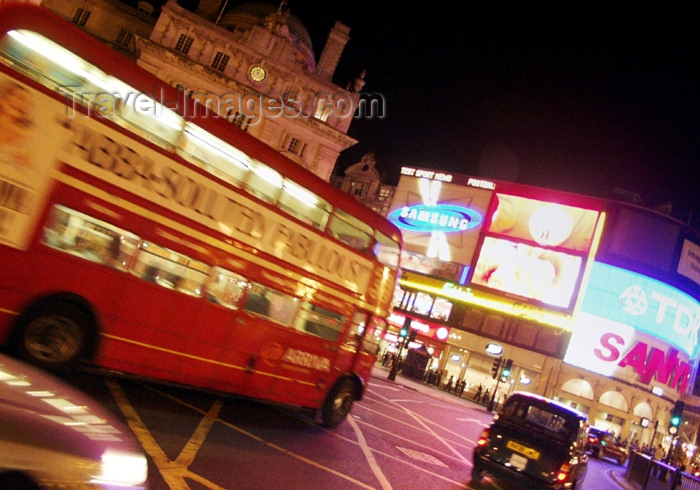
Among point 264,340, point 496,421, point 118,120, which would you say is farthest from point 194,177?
point 496,421

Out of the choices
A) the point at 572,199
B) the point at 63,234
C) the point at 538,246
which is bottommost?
the point at 63,234

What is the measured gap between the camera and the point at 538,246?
34.6m

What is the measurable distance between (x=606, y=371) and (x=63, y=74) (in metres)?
37.4

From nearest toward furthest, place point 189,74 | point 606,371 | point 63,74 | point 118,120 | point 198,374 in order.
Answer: point 63,74
point 118,120
point 198,374
point 606,371
point 189,74

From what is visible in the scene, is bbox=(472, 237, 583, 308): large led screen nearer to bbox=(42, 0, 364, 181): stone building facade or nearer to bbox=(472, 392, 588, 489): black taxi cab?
bbox=(42, 0, 364, 181): stone building facade

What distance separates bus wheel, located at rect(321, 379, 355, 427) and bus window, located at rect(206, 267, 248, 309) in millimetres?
3180

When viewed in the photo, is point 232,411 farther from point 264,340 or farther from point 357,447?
point 357,447

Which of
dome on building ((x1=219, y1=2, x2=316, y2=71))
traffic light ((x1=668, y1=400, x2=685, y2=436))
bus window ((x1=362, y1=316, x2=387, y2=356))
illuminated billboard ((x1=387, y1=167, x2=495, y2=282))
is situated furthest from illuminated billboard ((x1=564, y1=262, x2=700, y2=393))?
dome on building ((x1=219, y1=2, x2=316, y2=71))

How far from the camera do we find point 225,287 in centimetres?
773

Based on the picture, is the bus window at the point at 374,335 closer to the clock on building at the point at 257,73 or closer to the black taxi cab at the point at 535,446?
the black taxi cab at the point at 535,446

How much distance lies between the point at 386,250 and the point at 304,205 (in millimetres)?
2494

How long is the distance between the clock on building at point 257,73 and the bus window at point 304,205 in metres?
37.8

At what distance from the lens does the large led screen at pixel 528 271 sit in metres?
33.2

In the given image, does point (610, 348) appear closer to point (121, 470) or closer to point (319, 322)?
point (319, 322)
